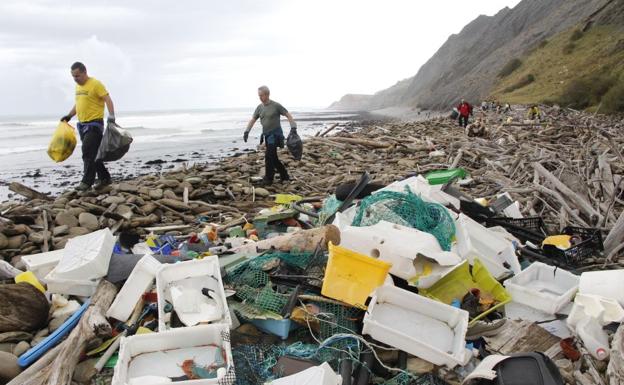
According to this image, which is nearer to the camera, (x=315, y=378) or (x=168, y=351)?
(x=315, y=378)

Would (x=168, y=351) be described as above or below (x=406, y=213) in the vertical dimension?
below

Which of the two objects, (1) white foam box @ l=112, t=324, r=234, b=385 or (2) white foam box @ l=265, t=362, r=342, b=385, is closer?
(2) white foam box @ l=265, t=362, r=342, b=385

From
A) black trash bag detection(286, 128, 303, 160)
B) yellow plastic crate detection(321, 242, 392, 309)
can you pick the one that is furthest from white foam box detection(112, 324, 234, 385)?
black trash bag detection(286, 128, 303, 160)

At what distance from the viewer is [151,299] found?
3348 millimetres

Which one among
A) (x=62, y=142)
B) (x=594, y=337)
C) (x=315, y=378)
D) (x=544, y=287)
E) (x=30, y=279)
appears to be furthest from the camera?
(x=62, y=142)

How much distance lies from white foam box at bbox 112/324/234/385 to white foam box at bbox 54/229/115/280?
1027 mm

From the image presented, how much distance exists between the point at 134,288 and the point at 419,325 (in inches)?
82.9

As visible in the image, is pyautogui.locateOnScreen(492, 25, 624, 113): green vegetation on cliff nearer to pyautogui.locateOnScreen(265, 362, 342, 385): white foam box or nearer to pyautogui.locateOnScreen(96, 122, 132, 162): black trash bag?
pyautogui.locateOnScreen(96, 122, 132, 162): black trash bag

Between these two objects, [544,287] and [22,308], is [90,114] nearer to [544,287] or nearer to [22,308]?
[22,308]

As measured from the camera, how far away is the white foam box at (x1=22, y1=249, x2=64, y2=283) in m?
3.84

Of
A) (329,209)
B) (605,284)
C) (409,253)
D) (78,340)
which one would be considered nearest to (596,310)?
(605,284)

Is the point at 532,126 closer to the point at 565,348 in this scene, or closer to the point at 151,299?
the point at 565,348

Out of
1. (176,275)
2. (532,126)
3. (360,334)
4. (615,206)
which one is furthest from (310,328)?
(532,126)

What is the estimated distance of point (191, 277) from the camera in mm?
3367
